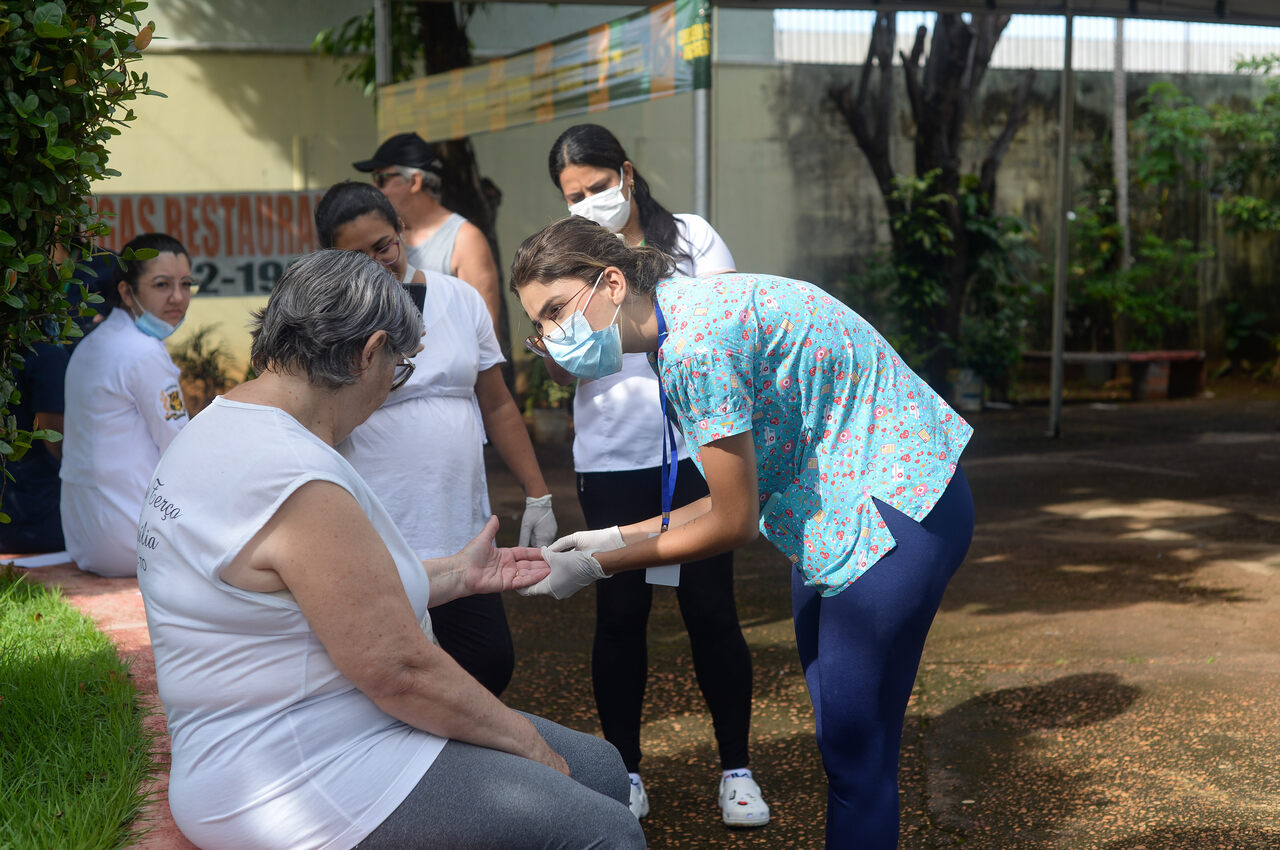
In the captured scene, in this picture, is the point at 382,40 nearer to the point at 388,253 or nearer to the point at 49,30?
the point at 388,253

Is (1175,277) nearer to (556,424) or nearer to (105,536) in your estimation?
(556,424)

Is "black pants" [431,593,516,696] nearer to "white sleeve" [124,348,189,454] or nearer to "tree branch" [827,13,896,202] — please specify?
"white sleeve" [124,348,189,454]

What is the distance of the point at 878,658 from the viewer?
2295 millimetres

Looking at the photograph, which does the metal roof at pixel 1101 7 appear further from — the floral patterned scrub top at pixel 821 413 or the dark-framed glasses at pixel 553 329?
the floral patterned scrub top at pixel 821 413

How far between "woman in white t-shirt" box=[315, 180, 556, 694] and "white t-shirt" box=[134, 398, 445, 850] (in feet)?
3.54

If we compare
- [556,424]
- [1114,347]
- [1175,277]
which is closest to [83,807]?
[556,424]

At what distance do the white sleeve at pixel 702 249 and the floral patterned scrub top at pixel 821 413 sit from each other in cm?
92

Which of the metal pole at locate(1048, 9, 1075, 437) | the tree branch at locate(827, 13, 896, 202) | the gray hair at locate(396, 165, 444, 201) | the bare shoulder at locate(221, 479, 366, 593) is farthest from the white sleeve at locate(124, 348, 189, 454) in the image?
the tree branch at locate(827, 13, 896, 202)

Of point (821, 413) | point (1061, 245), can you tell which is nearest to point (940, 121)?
point (1061, 245)

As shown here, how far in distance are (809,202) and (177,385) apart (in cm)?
955

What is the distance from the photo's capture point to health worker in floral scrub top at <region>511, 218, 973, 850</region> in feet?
7.26

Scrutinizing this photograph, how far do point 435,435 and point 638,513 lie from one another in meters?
0.58

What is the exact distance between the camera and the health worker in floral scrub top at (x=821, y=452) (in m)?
2.21

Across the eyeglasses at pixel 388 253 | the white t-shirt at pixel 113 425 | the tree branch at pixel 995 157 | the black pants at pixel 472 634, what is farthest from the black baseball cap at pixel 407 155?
the tree branch at pixel 995 157
